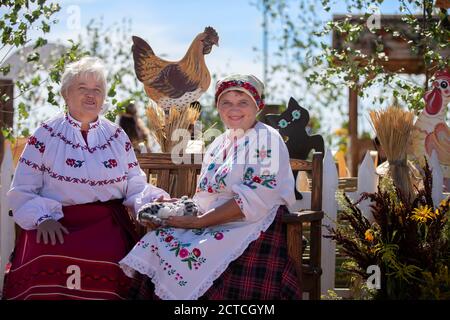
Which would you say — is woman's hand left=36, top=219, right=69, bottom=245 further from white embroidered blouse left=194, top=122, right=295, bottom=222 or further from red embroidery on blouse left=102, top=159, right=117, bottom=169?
white embroidered blouse left=194, top=122, right=295, bottom=222

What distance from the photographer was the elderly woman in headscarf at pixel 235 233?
129 inches

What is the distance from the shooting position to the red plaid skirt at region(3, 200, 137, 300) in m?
3.37

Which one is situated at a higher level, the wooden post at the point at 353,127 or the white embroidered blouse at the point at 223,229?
the wooden post at the point at 353,127

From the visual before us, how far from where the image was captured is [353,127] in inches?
339

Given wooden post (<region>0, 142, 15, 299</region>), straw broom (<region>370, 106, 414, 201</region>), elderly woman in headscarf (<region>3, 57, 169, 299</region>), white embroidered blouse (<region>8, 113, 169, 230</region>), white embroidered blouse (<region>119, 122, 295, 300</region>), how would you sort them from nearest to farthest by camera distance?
white embroidered blouse (<region>119, 122, 295, 300</region>), elderly woman in headscarf (<region>3, 57, 169, 299</region>), white embroidered blouse (<region>8, 113, 169, 230</region>), straw broom (<region>370, 106, 414, 201</region>), wooden post (<region>0, 142, 15, 299</region>)

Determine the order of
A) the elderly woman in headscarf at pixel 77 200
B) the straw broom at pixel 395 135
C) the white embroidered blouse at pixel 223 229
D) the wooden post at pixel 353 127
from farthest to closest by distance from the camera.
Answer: the wooden post at pixel 353 127 → the straw broom at pixel 395 135 → the elderly woman in headscarf at pixel 77 200 → the white embroidered blouse at pixel 223 229

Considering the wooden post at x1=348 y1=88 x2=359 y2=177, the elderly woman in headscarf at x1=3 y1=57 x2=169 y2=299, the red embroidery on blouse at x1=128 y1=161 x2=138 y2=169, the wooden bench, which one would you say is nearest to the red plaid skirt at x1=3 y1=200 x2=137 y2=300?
the elderly woman in headscarf at x1=3 y1=57 x2=169 y2=299

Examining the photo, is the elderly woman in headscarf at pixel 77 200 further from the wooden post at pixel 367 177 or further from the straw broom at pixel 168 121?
the wooden post at pixel 367 177

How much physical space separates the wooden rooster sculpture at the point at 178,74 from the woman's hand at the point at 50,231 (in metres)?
1.35

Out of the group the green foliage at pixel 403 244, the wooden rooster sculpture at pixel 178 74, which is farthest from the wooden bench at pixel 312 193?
the wooden rooster sculpture at pixel 178 74

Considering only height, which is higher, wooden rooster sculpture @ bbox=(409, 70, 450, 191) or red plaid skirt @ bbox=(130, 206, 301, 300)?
wooden rooster sculpture @ bbox=(409, 70, 450, 191)

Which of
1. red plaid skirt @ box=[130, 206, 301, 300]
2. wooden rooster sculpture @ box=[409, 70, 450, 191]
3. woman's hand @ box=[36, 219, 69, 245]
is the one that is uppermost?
wooden rooster sculpture @ box=[409, 70, 450, 191]

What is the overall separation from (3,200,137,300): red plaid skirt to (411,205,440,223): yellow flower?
4.83 ft
